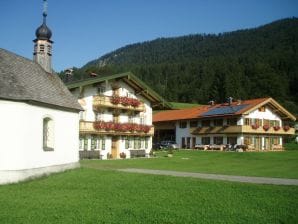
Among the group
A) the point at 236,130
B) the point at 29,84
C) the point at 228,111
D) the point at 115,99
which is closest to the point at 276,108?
the point at 228,111

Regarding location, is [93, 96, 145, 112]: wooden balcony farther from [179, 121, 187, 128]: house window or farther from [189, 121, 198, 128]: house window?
[179, 121, 187, 128]: house window

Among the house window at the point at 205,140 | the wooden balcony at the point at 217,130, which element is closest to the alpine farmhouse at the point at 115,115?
the wooden balcony at the point at 217,130

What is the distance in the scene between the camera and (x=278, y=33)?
155625 mm

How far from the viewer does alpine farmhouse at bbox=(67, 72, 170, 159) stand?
124 ft

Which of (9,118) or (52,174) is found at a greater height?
(9,118)

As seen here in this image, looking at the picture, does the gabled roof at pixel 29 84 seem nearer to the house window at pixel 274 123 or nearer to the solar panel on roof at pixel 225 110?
the solar panel on roof at pixel 225 110

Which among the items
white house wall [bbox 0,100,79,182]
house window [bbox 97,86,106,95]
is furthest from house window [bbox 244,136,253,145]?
white house wall [bbox 0,100,79,182]

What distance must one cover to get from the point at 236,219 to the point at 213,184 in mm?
5646

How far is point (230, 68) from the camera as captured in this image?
11575 centimetres

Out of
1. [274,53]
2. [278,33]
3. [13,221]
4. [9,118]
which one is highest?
[278,33]

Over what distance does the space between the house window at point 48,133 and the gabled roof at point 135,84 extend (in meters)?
13.4

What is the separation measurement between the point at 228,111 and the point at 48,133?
3465 cm

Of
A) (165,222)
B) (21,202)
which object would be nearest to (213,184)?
(165,222)

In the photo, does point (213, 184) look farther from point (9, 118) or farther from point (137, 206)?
point (9, 118)
